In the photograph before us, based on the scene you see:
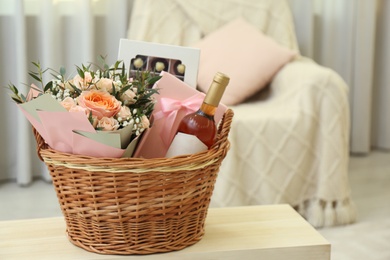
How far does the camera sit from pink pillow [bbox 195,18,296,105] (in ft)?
8.84

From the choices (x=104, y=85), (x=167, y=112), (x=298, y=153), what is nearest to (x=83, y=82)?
(x=104, y=85)

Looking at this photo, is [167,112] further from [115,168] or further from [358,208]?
[358,208]

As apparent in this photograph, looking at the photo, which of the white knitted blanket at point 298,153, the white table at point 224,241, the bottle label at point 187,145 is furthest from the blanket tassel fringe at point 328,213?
the bottle label at point 187,145

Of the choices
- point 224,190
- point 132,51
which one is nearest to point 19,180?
point 224,190

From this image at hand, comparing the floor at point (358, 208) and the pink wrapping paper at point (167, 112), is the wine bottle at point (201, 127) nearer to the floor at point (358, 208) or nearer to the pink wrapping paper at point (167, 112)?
the pink wrapping paper at point (167, 112)

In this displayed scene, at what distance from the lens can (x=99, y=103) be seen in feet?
3.57

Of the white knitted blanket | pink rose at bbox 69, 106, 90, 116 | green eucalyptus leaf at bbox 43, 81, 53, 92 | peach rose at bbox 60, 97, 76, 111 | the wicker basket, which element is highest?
green eucalyptus leaf at bbox 43, 81, 53, 92

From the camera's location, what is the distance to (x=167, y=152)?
1145mm

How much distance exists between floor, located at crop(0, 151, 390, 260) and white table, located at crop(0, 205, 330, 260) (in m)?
0.93

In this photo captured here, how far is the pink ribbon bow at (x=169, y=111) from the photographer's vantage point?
1158 millimetres

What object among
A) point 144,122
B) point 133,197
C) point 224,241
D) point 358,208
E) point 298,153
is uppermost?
point 144,122

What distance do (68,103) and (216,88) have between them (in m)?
0.24

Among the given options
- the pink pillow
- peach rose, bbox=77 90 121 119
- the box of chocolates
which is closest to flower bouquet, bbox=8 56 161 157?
peach rose, bbox=77 90 121 119

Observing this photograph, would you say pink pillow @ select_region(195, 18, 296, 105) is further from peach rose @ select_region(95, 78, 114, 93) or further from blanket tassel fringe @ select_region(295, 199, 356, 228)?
peach rose @ select_region(95, 78, 114, 93)
